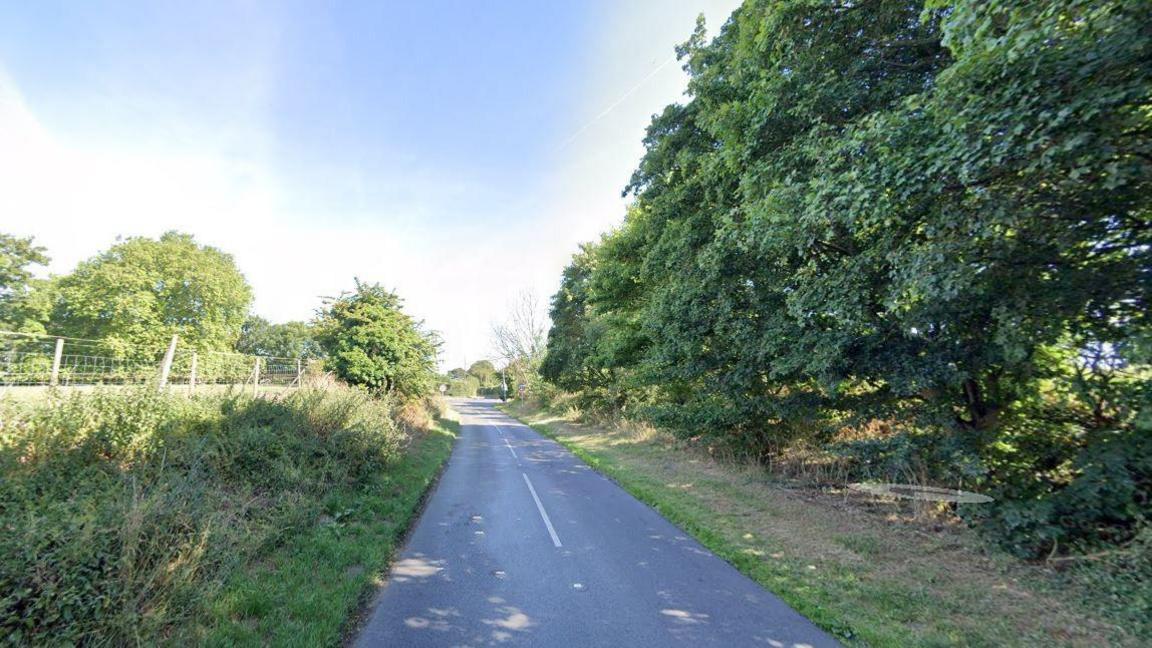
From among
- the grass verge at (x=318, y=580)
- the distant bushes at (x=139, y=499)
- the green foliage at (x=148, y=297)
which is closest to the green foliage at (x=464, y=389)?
the green foliage at (x=148, y=297)

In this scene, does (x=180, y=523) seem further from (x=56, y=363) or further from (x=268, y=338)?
(x=268, y=338)

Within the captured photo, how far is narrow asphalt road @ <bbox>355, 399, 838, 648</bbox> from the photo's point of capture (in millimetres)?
4176

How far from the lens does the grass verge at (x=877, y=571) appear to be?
165 inches

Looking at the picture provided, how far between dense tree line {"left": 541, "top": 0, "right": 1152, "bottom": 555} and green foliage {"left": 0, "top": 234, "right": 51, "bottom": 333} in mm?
46256

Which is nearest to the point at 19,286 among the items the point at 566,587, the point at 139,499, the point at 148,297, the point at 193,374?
the point at 148,297

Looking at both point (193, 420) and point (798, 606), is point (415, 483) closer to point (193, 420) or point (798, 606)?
point (193, 420)

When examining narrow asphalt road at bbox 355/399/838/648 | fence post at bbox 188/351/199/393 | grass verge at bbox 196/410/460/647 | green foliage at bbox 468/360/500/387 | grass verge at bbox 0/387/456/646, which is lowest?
narrow asphalt road at bbox 355/399/838/648

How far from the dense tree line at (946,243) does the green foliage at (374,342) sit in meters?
11.9

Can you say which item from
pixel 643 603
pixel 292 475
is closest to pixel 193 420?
pixel 292 475

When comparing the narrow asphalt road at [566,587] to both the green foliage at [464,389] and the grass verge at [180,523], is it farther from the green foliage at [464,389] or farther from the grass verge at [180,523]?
the green foliage at [464,389]

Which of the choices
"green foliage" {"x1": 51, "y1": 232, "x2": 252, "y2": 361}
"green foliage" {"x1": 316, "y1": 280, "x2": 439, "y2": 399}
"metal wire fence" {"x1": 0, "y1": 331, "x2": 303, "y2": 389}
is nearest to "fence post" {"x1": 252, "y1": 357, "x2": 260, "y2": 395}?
"metal wire fence" {"x1": 0, "y1": 331, "x2": 303, "y2": 389}


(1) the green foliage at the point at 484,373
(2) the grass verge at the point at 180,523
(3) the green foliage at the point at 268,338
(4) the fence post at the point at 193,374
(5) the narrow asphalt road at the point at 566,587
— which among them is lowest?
(5) the narrow asphalt road at the point at 566,587

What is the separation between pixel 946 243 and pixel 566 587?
17.5ft

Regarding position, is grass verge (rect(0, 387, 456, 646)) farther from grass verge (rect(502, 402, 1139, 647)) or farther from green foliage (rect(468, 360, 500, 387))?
green foliage (rect(468, 360, 500, 387))
